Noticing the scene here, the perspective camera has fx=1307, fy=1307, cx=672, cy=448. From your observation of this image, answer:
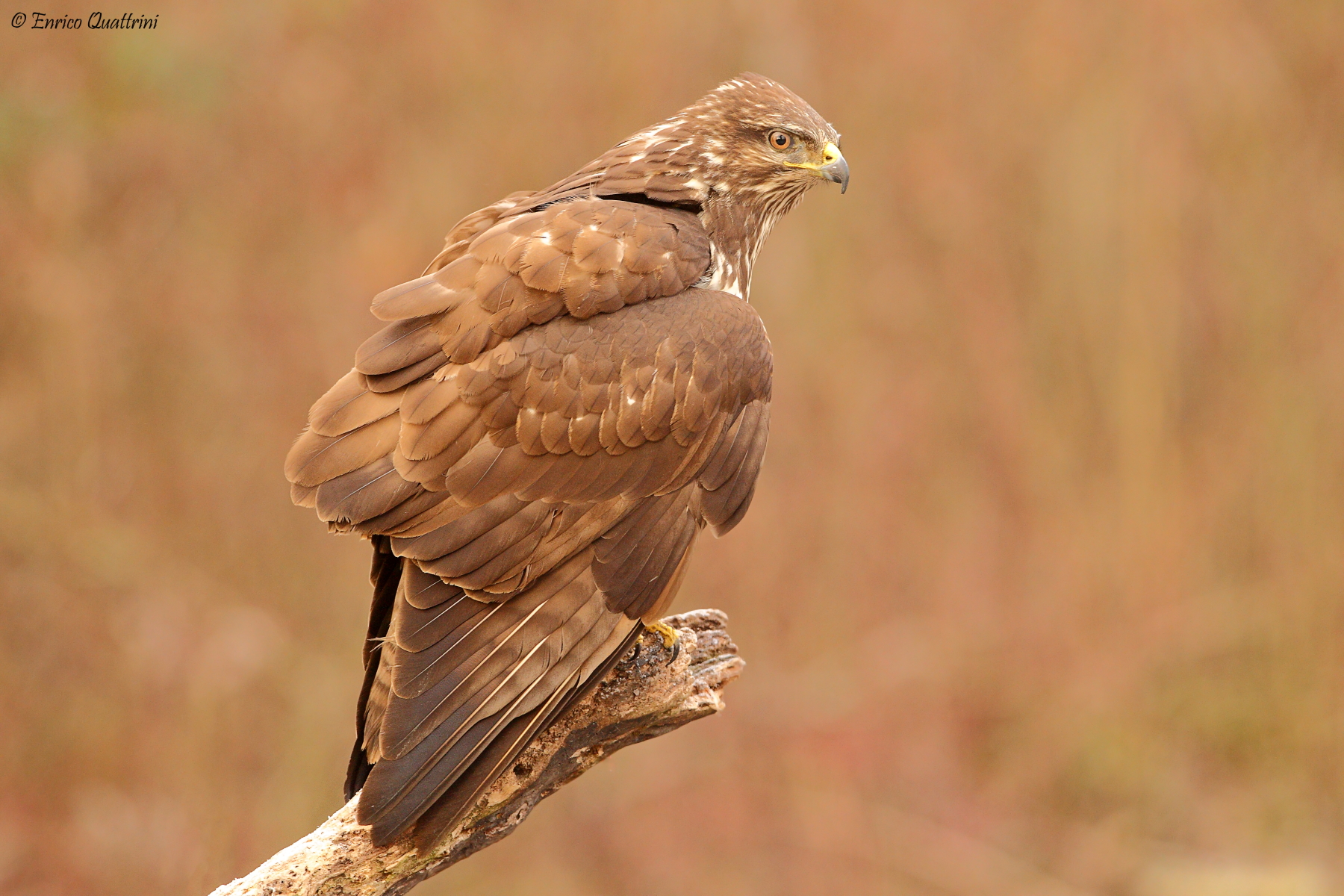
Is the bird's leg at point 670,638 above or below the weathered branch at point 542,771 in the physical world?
above

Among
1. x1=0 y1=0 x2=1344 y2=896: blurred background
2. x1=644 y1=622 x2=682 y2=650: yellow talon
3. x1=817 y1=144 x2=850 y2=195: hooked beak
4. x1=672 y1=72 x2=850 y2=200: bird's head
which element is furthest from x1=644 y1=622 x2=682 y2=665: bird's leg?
x1=0 y1=0 x2=1344 y2=896: blurred background

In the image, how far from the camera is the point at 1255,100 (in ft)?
28.7

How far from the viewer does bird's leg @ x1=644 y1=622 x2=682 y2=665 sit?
3766 millimetres

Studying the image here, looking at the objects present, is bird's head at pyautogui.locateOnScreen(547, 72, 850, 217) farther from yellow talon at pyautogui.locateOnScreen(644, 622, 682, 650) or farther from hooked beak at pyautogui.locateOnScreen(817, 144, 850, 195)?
yellow talon at pyautogui.locateOnScreen(644, 622, 682, 650)

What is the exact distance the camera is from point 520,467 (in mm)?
3488

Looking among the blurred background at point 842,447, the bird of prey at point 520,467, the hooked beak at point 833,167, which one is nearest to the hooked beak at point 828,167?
the hooked beak at point 833,167

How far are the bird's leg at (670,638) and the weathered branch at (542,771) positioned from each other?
0.05 feet

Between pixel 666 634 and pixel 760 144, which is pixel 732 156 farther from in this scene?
pixel 666 634

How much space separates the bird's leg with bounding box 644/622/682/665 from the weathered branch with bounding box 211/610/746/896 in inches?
0.6

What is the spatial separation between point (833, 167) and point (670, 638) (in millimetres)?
1707

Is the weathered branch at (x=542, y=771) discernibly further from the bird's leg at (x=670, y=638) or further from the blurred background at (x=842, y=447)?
the blurred background at (x=842, y=447)

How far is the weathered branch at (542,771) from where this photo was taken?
10.6ft

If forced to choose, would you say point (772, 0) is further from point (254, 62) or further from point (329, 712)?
point (329, 712)

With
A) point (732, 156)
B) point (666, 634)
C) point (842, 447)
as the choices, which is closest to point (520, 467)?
point (666, 634)
